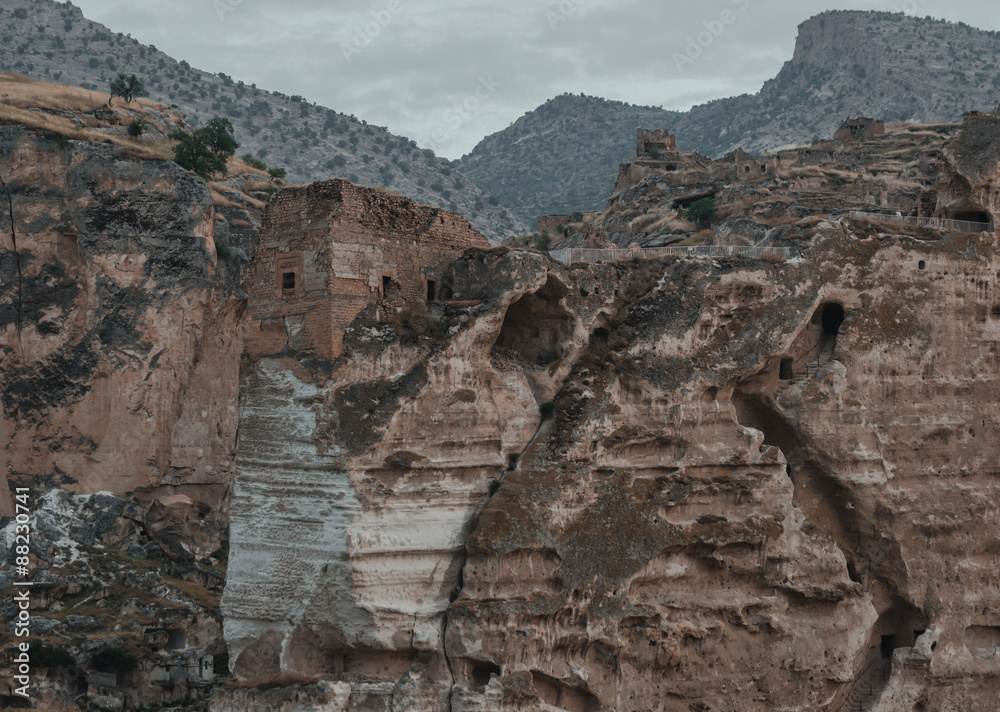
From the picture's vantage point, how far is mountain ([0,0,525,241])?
89688 millimetres

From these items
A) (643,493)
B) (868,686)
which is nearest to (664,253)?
(643,493)

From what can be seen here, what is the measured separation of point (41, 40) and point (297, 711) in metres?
88.1

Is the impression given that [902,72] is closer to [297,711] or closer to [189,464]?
[189,464]

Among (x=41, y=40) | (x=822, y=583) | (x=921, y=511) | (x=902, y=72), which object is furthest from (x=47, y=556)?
(x=902, y=72)

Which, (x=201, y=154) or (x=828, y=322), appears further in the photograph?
(x=201, y=154)

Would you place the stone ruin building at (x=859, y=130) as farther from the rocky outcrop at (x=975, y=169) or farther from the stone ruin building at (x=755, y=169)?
the rocky outcrop at (x=975, y=169)

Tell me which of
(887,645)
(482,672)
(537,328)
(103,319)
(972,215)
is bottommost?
(887,645)

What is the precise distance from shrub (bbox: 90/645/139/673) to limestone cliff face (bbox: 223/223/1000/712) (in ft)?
24.9

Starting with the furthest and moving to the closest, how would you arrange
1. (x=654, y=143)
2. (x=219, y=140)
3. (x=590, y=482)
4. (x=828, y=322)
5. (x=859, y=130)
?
1. (x=859, y=130)
2. (x=654, y=143)
3. (x=219, y=140)
4. (x=828, y=322)
5. (x=590, y=482)

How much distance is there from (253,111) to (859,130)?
1905 inches

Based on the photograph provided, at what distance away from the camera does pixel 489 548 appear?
21.9 m

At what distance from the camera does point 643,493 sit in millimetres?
23297

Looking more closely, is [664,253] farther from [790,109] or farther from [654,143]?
[790,109]

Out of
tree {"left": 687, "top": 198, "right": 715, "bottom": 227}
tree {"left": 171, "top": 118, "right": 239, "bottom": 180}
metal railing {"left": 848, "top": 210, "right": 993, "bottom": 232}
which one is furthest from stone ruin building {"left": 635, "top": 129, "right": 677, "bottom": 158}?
metal railing {"left": 848, "top": 210, "right": 993, "bottom": 232}
